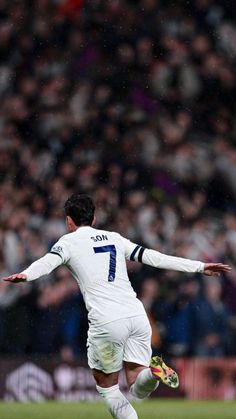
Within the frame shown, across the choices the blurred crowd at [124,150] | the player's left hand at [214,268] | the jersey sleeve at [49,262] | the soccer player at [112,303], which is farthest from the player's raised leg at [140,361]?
the blurred crowd at [124,150]

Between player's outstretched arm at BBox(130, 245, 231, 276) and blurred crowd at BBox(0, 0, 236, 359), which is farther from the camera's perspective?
blurred crowd at BBox(0, 0, 236, 359)

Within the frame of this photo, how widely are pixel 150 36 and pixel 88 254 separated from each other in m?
10.9

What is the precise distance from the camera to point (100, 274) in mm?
7520

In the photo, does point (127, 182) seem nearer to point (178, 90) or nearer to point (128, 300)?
point (178, 90)

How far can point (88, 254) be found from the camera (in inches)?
297

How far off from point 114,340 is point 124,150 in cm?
919

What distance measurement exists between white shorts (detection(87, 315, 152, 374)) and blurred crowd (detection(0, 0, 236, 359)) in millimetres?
5259

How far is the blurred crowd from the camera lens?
43.0 feet

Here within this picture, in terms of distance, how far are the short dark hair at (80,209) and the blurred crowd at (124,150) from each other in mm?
5299

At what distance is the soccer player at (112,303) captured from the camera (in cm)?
746

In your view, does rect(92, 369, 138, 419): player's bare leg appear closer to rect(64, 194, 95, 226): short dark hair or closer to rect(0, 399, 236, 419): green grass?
rect(64, 194, 95, 226): short dark hair

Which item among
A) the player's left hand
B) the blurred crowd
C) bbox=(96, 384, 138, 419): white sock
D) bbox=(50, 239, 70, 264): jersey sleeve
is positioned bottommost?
the blurred crowd

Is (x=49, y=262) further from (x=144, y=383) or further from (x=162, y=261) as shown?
(x=144, y=383)

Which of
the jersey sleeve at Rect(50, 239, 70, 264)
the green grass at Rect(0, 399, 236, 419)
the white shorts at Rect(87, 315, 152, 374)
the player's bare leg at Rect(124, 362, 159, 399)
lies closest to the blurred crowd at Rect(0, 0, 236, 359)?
Result: the green grass at Rect(0, 399, 236, 419)
